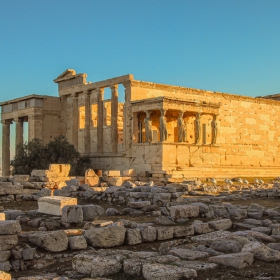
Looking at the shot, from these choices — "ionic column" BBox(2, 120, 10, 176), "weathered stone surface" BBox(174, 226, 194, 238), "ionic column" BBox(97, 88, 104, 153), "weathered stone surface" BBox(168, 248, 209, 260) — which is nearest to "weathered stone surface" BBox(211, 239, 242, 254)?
"weathered stone surface" BBox(168, 248, 209, 260)

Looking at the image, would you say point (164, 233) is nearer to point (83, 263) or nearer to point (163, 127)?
point (83, 263)

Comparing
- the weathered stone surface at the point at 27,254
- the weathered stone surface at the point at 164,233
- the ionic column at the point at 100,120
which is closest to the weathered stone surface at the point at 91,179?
the ionic column at the point at 100,120

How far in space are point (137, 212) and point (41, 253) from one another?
17.1 ft

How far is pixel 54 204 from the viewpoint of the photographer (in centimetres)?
1177

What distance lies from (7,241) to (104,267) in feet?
6.86

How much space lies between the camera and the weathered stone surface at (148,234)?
27.5ft

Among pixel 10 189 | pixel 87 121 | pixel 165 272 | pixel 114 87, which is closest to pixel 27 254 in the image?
pixel 165 272

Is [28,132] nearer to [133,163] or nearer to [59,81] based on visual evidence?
[59,81]

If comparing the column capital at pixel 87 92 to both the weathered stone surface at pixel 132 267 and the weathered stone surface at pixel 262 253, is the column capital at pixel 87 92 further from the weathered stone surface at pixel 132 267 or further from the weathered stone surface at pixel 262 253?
the weathered stone surface at pixel 132 267

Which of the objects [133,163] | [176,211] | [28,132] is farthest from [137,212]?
[28,132]

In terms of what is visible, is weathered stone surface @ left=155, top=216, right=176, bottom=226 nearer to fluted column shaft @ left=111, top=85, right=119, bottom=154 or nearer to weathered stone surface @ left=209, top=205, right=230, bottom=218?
weathered stone surface @ left=209, top=205, right=230, bottom=218

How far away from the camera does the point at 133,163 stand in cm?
2586

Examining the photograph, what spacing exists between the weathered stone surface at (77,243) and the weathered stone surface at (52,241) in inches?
3.8

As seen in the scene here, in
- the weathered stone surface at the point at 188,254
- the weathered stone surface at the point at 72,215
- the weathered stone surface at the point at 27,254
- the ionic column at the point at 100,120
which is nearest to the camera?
the weathered stone surface at the point at 188,254
